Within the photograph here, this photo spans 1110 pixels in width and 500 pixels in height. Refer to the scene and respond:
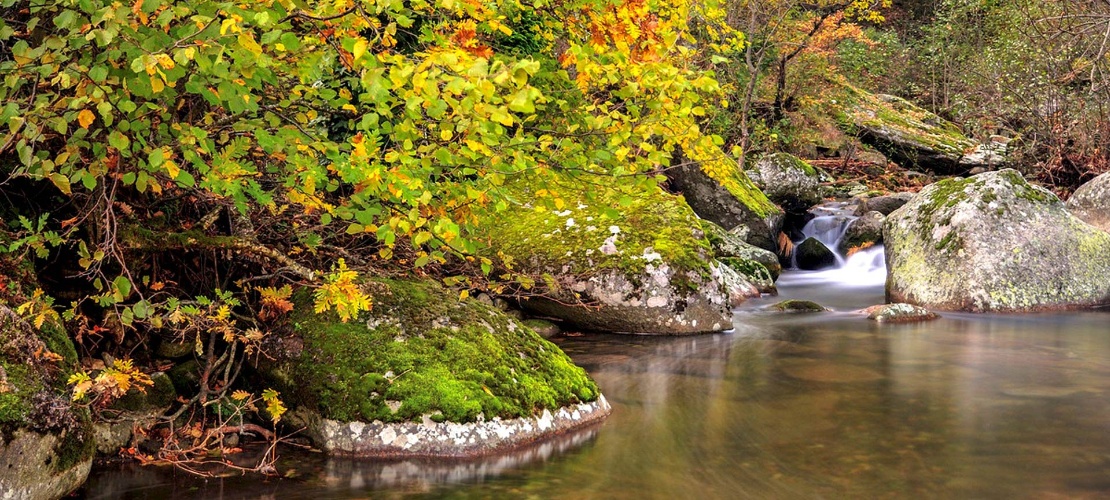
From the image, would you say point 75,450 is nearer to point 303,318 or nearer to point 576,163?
point 303,318

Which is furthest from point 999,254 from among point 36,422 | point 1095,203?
point 36,422

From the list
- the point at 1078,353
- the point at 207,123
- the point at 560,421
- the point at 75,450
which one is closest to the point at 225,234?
the point at 207,123

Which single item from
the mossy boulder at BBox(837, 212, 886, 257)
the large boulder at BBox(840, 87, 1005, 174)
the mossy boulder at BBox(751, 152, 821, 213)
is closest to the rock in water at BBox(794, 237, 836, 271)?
the mossy boulder at BBox(837, 212, 886, 257)

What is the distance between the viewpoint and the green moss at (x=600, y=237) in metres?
9.87

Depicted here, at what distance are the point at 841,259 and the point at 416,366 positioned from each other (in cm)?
1320

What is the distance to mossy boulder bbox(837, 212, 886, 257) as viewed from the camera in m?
16.9

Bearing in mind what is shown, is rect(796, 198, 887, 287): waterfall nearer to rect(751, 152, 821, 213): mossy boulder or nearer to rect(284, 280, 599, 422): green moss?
rect(751, 152, 821, 213): mossy boulder

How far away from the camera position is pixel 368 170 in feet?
13.1

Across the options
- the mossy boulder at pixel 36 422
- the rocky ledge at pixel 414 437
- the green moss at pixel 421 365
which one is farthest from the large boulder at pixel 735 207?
the mossy boulder at pixel 36 422

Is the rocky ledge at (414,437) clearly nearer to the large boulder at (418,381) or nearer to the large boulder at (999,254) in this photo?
the large boulder at (418,381)

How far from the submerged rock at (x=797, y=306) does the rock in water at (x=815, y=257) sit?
4.55m

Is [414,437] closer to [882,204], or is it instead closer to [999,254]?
[999,254]

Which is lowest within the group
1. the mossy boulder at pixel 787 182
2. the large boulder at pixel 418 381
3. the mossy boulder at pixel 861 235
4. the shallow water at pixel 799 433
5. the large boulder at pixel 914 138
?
the shallow water at pixel 799 433

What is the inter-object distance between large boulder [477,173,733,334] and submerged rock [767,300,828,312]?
2.04 m
